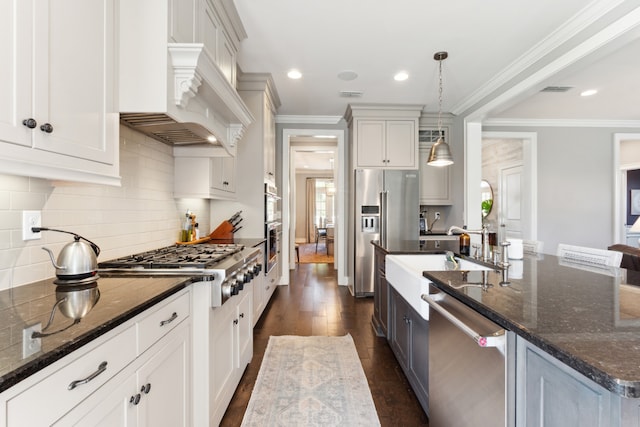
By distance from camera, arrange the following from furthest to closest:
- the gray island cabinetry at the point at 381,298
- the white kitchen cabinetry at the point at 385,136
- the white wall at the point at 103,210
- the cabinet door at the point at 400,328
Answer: the white kitchen cabinetry at the point at 385,136 → the gray island cabinetry at the point at 381,298 → the cabinet door at the point at 400,328 → the white wall at the point at 103,210

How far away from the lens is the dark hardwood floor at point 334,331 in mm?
1840

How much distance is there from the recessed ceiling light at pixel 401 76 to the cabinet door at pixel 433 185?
145cm

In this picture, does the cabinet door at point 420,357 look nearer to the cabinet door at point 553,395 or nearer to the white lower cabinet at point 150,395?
the cabinet door at point 553,395

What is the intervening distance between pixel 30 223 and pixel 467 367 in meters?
1.84

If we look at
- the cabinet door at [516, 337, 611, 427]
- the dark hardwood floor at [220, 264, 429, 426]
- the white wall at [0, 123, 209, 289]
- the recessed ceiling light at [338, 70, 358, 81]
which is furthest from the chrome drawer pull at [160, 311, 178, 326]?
the recessed ceiling light at [338, 70, 358, 81]

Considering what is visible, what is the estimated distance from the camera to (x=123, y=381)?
93 centimetres

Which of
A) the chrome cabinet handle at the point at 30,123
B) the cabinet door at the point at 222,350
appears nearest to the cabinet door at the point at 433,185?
the cabinet door at the point at 222,350

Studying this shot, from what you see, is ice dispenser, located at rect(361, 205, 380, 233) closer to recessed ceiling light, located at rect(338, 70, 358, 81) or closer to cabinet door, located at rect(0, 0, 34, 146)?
recessed ceiling light, located at rect(338, 70, 358, 81)

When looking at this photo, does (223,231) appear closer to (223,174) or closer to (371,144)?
(223,174)

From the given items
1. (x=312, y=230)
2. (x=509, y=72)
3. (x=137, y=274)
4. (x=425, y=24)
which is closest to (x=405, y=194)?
(x=509, y=72)

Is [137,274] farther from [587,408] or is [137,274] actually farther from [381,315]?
[381,315]

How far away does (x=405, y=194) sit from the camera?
4.32m

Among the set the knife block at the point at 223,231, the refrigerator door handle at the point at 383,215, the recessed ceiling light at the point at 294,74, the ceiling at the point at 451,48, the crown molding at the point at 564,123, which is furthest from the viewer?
the crown molding at the point at 564,123

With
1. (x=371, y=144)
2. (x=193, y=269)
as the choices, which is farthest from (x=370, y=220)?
(x=193, y=269)
